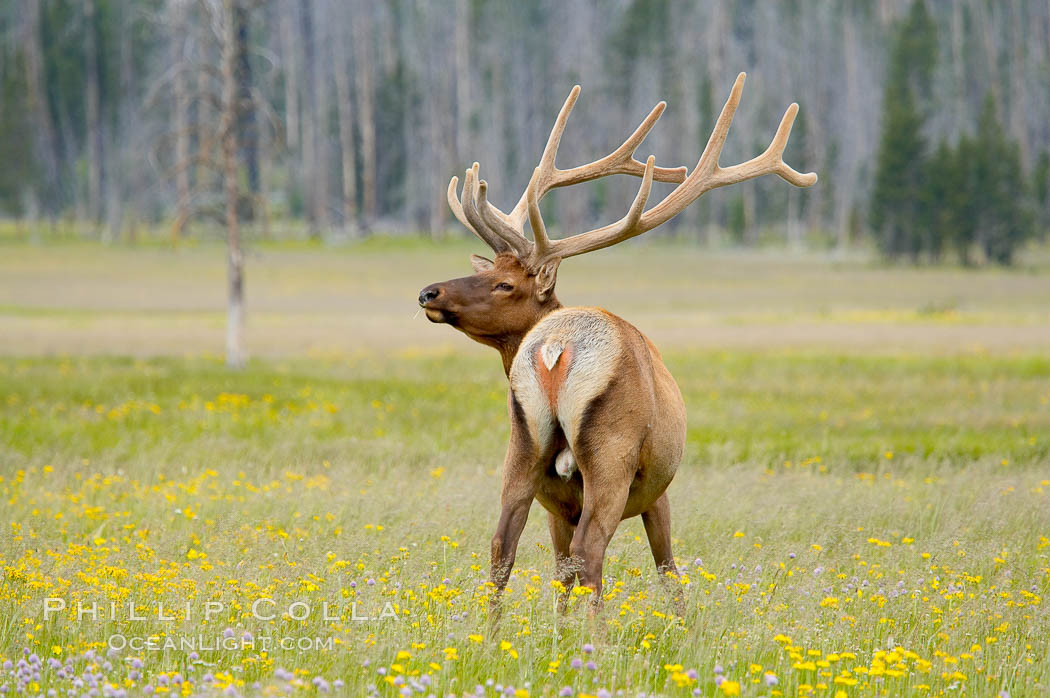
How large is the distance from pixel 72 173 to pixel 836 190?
42.7 metres

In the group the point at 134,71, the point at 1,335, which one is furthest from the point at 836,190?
the point at 1,335

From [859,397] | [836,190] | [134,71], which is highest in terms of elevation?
[134,71]

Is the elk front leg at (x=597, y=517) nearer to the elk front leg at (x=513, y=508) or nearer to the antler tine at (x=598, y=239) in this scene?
the elk front leg at (x=513, y=508)

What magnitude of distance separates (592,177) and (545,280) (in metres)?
0.93

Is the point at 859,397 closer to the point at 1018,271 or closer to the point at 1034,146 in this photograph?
the point at 1018,271

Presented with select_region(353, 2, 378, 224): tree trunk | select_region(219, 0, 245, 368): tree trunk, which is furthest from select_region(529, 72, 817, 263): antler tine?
select_region(353, 2, 378, 224): tree trunk

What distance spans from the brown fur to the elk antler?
68cm

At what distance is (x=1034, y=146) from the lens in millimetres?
74938

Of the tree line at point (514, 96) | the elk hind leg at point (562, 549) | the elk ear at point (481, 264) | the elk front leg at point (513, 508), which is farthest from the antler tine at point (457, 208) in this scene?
the tree line at point (514, 96)

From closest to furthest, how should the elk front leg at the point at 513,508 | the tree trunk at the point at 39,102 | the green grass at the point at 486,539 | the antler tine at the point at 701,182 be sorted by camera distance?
A: the green grass at the point at 486,539
the elk front leg at the point at 513,508
the antler tine at the point at 701,182
the tree trunk at the point at 39,102

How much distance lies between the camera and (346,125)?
2474 inches

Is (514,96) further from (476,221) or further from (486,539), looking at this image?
(476,221)

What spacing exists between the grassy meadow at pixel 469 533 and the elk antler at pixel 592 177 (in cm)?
152

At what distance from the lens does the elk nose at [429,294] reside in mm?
5512
